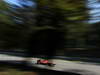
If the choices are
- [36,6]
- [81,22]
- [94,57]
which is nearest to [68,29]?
[81,22]

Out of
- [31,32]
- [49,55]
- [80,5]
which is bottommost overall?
[49,55]

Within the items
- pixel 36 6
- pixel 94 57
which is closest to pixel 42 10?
pixel 36 6

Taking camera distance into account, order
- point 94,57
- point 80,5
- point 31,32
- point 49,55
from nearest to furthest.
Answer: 1. point 80,5
2. point 31,32
3. point 49,55
4. point 94,57

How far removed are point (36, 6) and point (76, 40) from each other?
1.96 meters

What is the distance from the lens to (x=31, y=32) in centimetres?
1253

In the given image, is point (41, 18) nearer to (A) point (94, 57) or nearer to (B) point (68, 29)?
(B) point (68, 29)

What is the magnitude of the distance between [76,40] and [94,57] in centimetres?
2741

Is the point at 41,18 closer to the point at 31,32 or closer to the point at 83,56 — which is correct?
the point at 31,32

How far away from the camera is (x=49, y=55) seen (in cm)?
1365

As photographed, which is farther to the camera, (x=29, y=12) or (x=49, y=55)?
(x=49, y=55)

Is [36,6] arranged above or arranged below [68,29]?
above

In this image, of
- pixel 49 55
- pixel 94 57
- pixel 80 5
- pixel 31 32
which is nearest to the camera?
pixel 80 5

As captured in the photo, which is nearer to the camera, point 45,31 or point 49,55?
point 45,31

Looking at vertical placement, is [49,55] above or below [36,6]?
below
